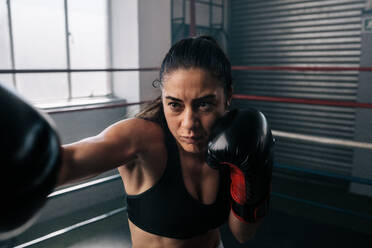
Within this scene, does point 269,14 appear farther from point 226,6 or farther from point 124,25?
point 124,25

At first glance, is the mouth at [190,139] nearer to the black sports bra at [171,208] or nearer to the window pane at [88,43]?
the black sports bra at [171,208]

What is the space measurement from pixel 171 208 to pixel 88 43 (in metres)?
2.72

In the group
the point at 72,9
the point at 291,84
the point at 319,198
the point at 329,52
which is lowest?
the point at 319,198

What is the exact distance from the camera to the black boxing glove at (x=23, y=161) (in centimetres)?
56

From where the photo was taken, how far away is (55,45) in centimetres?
317

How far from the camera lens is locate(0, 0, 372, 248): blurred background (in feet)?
9.02

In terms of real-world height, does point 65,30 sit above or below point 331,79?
above

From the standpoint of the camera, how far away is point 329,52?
4004 millimetres

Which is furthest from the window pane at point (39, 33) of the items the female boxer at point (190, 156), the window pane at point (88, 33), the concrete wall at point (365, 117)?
the concrete wall at point (365, 117)

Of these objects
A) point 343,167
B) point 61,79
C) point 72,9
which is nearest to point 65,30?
point 72,9

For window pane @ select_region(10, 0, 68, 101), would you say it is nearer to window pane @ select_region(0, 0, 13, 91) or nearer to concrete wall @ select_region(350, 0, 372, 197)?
window pane @ select_region(0, 0, 13, 91)

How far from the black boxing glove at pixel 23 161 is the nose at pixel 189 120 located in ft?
A: 1.19

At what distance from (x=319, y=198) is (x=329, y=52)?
162cm

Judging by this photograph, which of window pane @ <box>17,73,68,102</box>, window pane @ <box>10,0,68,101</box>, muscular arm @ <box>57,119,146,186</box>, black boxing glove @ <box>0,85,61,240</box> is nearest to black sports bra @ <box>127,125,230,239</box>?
muscular arm @ <box>57,119,146,186</box>
